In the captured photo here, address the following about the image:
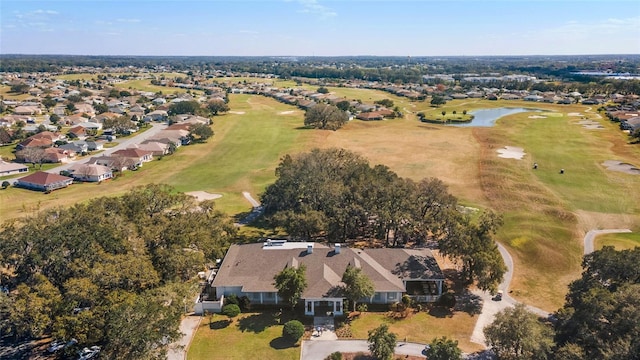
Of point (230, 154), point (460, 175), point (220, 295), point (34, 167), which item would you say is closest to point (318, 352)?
point (220, 295)

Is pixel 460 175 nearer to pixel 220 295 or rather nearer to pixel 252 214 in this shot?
pixel 252 214

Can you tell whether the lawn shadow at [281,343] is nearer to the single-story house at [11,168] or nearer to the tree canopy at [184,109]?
the single-story house at [11,168]

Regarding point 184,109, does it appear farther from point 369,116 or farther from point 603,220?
point 603,220

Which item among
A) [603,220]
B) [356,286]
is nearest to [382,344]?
[356,286]

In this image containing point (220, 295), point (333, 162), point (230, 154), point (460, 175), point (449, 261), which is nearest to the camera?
point (220, 295)

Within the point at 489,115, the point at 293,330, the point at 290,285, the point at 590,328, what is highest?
the point at 489,115

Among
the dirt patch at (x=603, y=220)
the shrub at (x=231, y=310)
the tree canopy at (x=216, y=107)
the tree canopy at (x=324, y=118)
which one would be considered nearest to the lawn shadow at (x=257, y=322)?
the shrub at (x=231, y=310)

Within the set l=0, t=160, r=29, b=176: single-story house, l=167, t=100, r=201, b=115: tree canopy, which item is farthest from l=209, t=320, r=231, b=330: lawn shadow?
l=167, t=100, r=201, b=115: tree canopy
